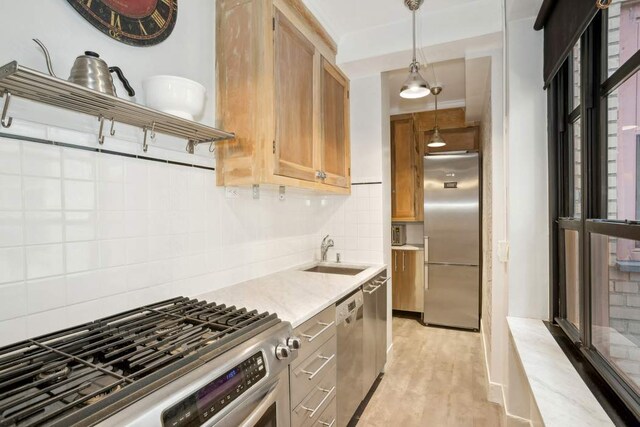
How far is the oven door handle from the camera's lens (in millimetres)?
942

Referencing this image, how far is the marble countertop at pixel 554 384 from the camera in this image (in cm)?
96

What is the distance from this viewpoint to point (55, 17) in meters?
1.08

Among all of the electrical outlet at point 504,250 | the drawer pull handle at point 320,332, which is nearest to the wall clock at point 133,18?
the drawer pull handle at point 320,332

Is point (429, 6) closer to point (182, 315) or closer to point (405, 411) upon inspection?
point (182, 315)

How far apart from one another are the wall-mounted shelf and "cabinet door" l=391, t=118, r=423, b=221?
3.00 metres

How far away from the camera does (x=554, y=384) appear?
3.78 ft

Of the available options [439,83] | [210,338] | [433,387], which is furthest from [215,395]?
[439,83]

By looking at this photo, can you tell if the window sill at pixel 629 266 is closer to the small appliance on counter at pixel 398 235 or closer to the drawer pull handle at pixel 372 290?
the drawer pull handle at pixel 372 290

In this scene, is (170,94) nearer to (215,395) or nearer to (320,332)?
(215,395)

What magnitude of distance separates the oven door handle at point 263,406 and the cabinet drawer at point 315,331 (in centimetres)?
19

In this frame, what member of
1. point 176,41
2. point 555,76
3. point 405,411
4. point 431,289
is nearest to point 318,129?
point 176,41

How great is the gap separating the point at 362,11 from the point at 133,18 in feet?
4.69

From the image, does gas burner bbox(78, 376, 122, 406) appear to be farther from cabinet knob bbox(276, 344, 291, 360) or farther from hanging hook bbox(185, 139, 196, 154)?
hanging hook bbox(185, 139, 196, 154)

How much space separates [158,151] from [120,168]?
7.7 inches
